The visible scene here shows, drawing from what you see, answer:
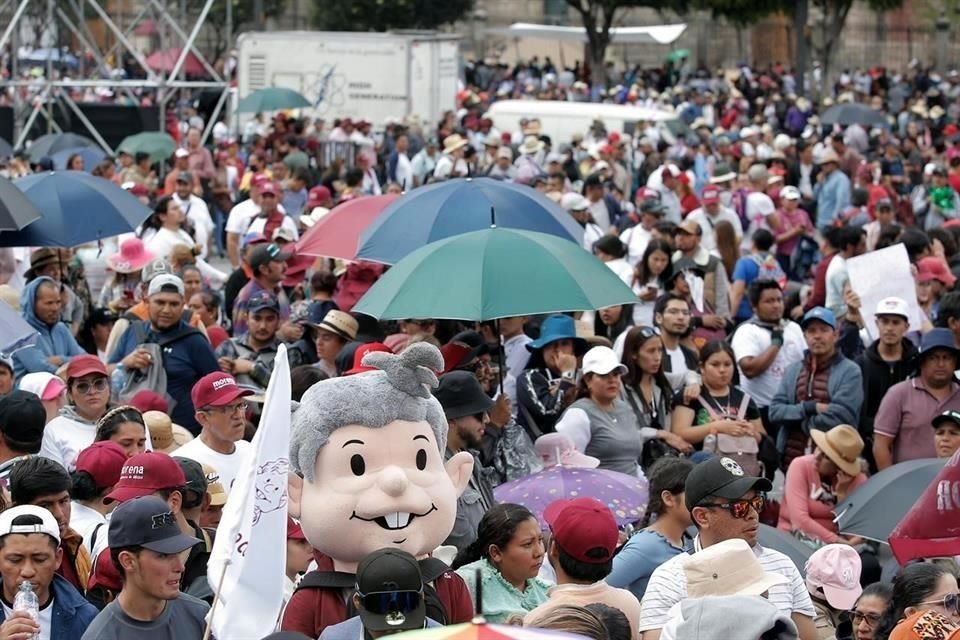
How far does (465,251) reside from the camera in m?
8.59

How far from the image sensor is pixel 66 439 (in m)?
8.17

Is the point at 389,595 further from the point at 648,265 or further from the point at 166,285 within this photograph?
the point at 648,265

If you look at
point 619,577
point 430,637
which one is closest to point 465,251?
point 619,577

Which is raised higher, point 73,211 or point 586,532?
point 73,211

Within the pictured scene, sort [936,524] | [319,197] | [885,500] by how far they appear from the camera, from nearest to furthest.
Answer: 1. [936,524]
2. [885,500]
3. [319,197]

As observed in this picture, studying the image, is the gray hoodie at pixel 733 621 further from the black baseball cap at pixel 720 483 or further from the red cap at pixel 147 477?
the red cap at pixel 147 477

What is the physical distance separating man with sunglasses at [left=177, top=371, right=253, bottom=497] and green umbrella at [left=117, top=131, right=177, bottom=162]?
1647 cm

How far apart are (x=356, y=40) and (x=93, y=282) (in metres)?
19.4

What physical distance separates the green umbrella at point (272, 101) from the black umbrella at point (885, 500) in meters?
21.3

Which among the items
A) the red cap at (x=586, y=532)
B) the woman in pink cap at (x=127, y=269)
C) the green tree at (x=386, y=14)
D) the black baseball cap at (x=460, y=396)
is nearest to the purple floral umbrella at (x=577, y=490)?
the black baseball cap at (x=460, y=396)

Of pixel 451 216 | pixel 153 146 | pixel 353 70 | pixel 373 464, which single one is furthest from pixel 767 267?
pixel 353 70

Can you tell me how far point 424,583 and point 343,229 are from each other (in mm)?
6013

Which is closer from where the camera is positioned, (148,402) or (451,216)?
(148,402)

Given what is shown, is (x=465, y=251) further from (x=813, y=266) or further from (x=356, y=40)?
(x=356, y=40)
